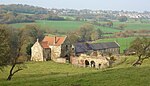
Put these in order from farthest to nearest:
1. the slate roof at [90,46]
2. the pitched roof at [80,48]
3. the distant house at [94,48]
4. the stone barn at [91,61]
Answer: the distant house at [94,48]
the slate roof at [90,46]
the pitched roof at [80,48]
the stone barn at [91,61]

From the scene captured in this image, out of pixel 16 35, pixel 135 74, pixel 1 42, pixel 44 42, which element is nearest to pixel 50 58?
pixel 44 42

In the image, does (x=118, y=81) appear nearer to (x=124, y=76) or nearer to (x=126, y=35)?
(x=124, y=76)

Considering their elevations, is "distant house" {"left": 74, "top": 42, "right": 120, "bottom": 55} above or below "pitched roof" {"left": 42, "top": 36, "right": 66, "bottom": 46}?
below

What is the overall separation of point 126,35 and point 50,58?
202 ft

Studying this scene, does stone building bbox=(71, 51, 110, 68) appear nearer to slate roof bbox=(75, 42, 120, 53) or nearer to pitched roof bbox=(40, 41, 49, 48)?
slate roof bbox=(75, 42, 120, 53)

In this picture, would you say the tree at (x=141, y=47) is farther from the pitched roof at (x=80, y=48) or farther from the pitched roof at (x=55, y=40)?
the pitched roof at (x=55, y=40)

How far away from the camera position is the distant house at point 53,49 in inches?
3137

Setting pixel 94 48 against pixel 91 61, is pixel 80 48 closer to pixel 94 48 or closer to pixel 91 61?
pixel 94 48

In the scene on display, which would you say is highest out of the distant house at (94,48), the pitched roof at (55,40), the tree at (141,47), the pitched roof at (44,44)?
the tree at (141,47)

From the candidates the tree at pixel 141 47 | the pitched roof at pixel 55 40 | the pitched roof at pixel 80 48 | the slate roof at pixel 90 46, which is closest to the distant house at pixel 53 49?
the pitched roof at pixel 55 40

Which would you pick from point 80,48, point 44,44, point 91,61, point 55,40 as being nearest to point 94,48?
point 80,48

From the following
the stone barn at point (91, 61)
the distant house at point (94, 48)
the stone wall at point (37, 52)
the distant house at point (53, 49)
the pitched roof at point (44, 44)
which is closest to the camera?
the stone barn at point (91, 61)

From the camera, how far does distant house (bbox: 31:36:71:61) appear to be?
261ft

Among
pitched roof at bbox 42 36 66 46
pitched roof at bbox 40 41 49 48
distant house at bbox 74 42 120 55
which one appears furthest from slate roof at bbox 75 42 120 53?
pitched roof at bbox 40 41 49 48
